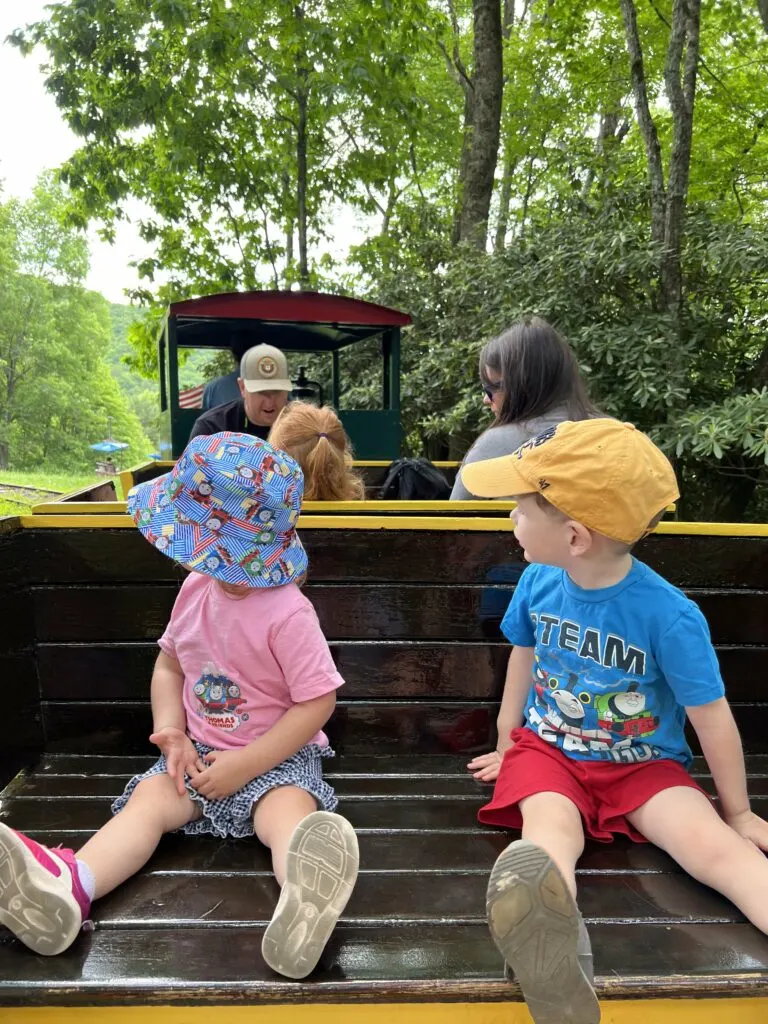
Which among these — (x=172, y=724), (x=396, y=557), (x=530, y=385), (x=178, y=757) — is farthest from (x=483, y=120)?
(x=178, y=757)

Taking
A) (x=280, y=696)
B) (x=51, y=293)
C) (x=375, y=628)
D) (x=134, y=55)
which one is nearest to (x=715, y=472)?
(x=375, y=628)

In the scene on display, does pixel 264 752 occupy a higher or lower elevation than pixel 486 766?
higher

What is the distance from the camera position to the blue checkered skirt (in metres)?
1.84

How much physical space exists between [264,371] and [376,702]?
2572 millimetres

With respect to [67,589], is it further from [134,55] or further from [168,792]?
[134,55]

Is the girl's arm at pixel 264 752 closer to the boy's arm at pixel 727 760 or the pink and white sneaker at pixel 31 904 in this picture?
the pink and white sneaker at pixel 31 904

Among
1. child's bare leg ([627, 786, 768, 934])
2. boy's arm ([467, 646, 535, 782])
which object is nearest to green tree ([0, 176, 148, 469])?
boy's arm ([467, 646, 535, 782])

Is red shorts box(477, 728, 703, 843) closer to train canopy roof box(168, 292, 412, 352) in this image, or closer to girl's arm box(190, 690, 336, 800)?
girl's arm box(190, 690, 336, 800)

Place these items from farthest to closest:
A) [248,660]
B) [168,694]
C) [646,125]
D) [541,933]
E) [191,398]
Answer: [191,398]
[646,125]
[168,694]
[248,660]
[541,933]

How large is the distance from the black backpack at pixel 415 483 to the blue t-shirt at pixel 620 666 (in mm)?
1867

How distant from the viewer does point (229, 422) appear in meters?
4.93

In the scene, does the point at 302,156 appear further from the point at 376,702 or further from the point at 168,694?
the point at 168,694

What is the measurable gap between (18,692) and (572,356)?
2.02 metres

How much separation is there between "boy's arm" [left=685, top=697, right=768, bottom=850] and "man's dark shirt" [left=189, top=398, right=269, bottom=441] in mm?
3525
